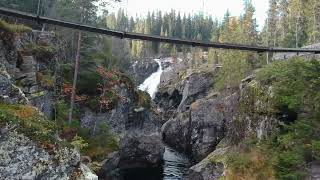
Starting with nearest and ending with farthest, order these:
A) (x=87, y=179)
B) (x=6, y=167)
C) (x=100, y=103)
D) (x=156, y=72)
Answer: (x=6, y=167), (x=87, y=179), (x=100, y=103), (x=156, y=72)

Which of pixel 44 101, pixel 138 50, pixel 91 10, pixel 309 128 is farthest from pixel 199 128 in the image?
pixel 138 50

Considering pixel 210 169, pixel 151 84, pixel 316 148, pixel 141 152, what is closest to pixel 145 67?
pixel 151 84

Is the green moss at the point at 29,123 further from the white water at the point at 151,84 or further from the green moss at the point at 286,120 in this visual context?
the white water at the point at 151,84

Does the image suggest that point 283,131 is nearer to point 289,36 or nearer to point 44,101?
point 44,101

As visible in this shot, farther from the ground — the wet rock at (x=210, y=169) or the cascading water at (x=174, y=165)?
the wet rock at (x=210, y=169)

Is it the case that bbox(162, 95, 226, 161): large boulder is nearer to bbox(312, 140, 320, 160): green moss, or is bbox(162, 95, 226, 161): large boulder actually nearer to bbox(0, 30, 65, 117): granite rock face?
bbox(0, 30, 65, 117): granite rock face

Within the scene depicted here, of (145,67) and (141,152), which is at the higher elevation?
(145,67)

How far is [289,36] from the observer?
6156cm

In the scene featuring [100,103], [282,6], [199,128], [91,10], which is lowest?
[199,128]

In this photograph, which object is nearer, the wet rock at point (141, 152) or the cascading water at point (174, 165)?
the wet rock at point (141, 152)

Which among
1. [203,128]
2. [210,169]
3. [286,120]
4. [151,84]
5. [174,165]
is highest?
[286,120]

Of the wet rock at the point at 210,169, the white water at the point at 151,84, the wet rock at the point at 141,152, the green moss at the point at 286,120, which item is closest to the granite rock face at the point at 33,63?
the wet rock at the point at 141,152

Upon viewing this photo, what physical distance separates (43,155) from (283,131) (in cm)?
1257

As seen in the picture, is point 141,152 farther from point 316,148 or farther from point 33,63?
point 316,148
